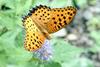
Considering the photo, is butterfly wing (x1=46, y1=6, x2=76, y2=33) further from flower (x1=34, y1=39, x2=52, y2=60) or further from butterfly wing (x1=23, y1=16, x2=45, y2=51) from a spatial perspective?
flower (x1=34, y1=39, x2=52, y2=60)

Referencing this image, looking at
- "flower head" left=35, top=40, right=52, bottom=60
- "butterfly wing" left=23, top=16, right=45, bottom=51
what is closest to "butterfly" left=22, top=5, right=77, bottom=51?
"butterfly wing" left=23, top=16, right=45, bottom=51

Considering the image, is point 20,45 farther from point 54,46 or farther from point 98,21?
point 98,21

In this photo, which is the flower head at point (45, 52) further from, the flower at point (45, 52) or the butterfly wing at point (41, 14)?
the butterfly wing at point (41, 14)

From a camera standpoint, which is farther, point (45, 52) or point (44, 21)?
point (45, 52)

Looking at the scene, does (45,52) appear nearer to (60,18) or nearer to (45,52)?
(45,52)

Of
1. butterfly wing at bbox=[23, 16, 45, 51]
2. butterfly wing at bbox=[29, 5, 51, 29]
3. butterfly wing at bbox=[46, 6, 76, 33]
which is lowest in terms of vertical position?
butterfly wing at bbox=[23, 16, 45, 51]

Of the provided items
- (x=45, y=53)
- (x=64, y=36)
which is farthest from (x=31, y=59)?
(x=64, y=36)

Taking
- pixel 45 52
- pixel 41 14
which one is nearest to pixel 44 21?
pixel 41 14
